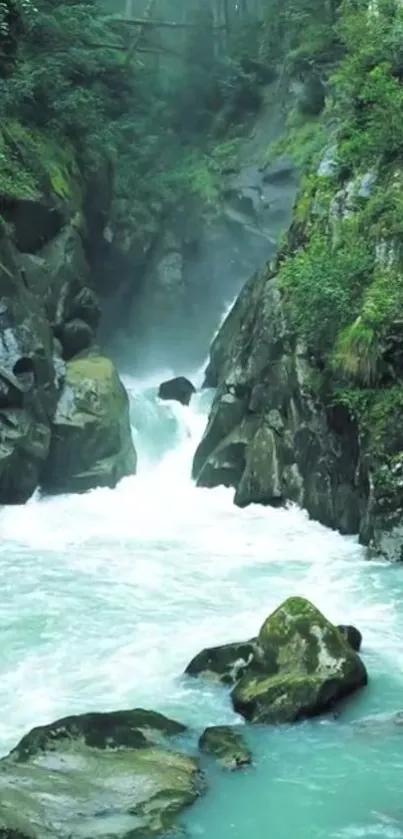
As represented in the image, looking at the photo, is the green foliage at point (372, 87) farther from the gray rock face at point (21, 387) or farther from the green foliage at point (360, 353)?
the gray rock face at point (21, 387)

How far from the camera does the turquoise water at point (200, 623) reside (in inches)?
302

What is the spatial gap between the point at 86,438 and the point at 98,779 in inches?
480

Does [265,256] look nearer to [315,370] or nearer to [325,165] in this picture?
[325,165]

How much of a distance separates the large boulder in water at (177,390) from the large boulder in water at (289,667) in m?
13.6

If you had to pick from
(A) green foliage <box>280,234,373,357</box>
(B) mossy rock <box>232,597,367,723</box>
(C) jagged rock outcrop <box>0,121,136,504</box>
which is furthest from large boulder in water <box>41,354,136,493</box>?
(B) mossy rock <box>232,597,367,723</box>

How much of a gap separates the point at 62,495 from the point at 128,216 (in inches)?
443

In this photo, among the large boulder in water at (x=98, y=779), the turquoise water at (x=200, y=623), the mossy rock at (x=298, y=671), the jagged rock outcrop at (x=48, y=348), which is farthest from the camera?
the jagged rock outcrop at (x=48, y=348)

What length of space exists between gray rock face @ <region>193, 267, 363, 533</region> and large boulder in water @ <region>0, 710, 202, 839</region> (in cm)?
788

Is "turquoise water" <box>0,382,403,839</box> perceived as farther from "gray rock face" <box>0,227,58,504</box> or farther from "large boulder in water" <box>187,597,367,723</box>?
"gray rock face" <box>0,227,58,504</box>

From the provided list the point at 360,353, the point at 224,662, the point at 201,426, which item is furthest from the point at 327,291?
the point at 224,662

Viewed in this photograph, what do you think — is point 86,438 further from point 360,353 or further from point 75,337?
point 360,353

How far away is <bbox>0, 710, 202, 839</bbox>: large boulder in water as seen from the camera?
689 cm

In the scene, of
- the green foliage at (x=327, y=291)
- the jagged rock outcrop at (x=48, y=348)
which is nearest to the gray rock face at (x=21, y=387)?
the jagged rock outcrop at (x=48, y=348)

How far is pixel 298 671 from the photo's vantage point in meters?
9.24
